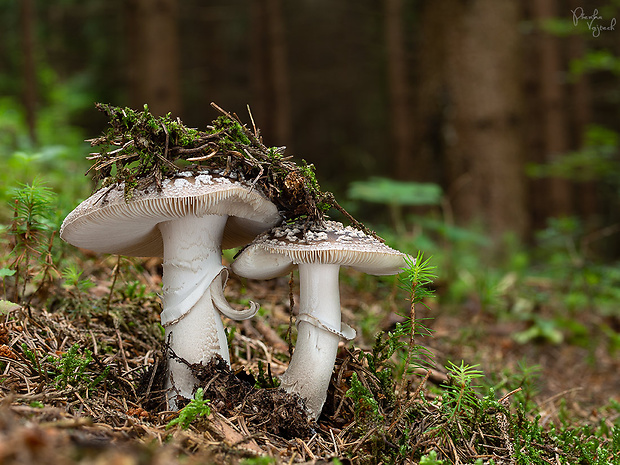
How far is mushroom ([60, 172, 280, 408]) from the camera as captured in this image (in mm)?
2262

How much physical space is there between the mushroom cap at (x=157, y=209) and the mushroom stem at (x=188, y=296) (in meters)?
0.10

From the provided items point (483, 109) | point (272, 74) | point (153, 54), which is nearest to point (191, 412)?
point (153, 54)

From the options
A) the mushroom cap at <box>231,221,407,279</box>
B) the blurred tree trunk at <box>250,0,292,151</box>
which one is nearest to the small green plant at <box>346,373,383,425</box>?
the mushroom cap at <box>231,221,407,279</box>

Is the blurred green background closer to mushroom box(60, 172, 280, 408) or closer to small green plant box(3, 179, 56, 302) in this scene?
small green plant box(3, 179, 56, 302)

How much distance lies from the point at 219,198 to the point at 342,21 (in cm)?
1944

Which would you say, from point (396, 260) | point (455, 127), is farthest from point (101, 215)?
point (455, 127)

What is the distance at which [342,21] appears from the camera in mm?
19781

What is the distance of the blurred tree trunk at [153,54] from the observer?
307 inches

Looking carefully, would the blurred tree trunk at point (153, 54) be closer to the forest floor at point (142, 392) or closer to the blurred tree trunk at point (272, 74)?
the forest floor at point (142, 392)

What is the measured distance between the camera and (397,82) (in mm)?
14086

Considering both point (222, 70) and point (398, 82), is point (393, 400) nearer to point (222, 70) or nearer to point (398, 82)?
point (398, 82)

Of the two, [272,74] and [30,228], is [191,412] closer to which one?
[30,228]

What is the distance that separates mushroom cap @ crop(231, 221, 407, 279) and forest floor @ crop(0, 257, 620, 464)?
55 centimetres

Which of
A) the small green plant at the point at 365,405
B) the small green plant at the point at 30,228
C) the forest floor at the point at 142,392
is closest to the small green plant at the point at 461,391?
the forest floor at the point at 142,392
